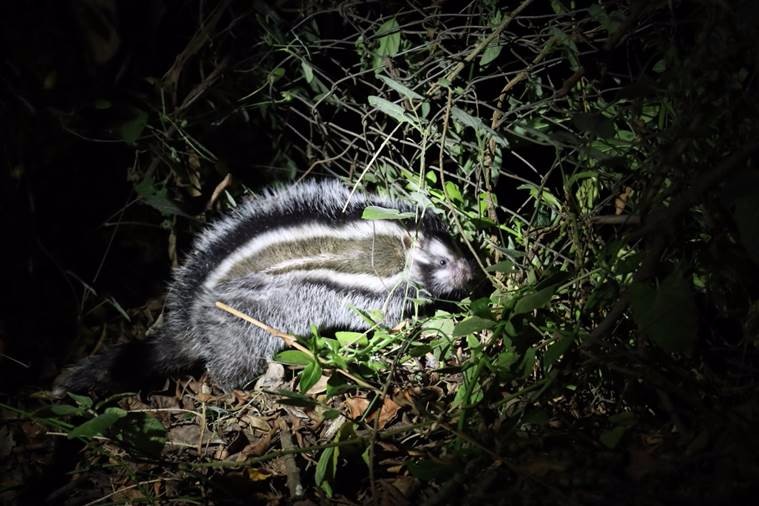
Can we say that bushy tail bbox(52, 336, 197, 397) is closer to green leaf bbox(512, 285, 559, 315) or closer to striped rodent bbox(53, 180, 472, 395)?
striped rodent bbox(53, 180, 472, 395)

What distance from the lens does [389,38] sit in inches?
141

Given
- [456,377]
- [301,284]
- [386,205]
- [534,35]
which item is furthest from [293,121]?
[456,377]

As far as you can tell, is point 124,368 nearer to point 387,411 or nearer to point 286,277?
point 286,277

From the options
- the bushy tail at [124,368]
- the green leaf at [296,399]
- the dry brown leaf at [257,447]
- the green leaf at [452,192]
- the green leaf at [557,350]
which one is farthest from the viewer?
the green leaf at [452,192]

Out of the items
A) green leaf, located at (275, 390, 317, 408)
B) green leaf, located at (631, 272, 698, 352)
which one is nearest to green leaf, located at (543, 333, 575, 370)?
green leaf, located at (631, 272, 698, 352)

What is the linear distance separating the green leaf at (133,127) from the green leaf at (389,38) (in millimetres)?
1584

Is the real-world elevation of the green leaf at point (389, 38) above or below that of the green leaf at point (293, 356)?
above

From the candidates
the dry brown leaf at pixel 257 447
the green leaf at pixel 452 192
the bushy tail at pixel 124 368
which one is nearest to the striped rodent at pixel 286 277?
the bushy tail at pixel 124 368

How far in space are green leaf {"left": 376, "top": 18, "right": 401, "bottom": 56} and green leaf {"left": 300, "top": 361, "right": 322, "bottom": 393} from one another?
212cm

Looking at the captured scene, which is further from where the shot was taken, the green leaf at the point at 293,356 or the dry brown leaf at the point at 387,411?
the dry brown leaf at the point at 387,411

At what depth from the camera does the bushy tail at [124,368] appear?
3.42m

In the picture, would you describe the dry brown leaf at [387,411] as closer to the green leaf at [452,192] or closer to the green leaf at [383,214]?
the green leaf at [383,214]

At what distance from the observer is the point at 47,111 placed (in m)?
3.35

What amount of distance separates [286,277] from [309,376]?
115 cm
